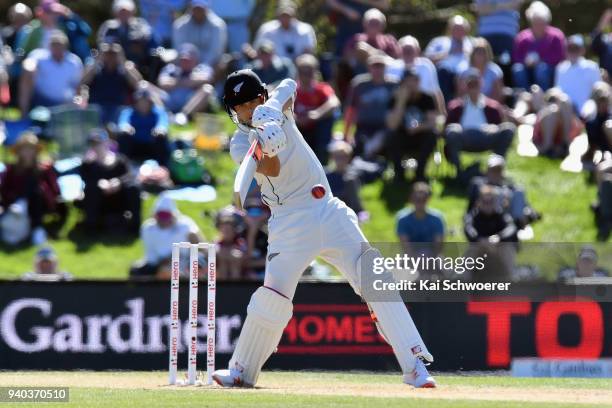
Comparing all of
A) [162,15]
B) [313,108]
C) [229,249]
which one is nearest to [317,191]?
[229,249]

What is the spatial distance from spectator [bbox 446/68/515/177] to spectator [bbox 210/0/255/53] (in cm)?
443

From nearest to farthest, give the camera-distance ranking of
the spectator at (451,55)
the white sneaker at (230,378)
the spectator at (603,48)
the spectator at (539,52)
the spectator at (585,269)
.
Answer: the white sneaker at (230,378) → the spectator at (585,269) → the spectator at (451,55) → the spectator at (539,52) → the spectator at (603,48)

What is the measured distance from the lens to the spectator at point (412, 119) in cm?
1831

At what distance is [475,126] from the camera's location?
18688 mm

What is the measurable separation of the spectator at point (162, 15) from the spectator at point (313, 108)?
4.13 metres

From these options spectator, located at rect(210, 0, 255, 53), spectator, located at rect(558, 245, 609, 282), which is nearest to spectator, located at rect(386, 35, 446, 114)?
spectator, located at rect(210, 0, 255, 53)

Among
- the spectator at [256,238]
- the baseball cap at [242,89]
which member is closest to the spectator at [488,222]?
the spectator at [256,238]

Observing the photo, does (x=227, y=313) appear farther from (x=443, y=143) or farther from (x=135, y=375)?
(x=443, y=143)

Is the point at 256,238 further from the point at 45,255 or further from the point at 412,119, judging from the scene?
the point at 412,119

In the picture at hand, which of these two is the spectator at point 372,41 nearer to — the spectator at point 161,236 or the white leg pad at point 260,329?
the spectator at point 161,236

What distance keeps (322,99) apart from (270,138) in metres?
9.10

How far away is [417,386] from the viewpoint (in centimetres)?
1005

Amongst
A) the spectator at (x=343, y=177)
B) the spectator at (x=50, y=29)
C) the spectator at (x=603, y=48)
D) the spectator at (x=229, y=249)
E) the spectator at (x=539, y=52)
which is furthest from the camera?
the spectator at (x=603, y=48)

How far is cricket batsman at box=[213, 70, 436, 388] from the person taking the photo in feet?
32.7
